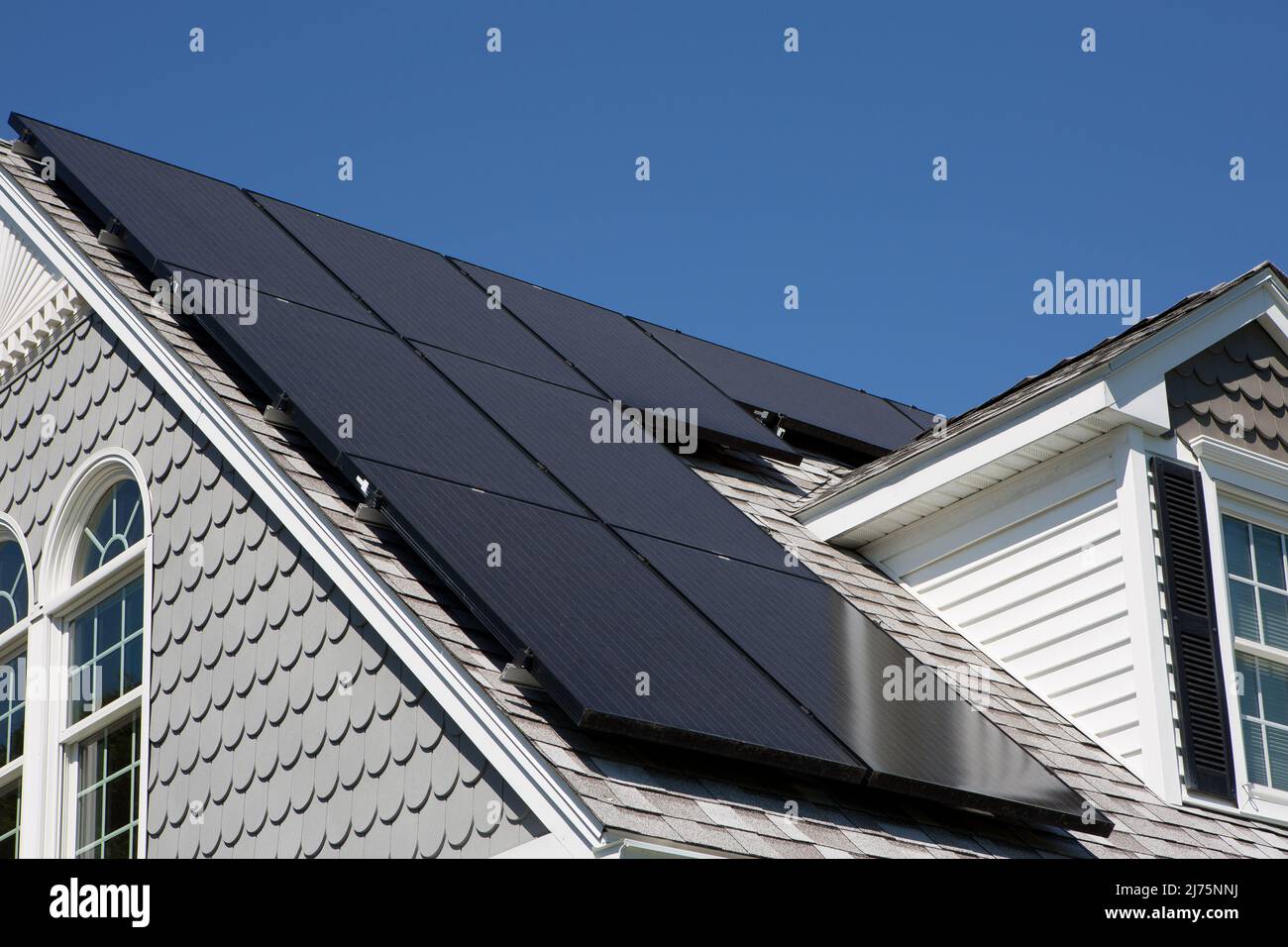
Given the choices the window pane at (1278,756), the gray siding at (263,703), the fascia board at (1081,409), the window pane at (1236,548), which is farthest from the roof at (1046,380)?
the gray siding at (263,703)

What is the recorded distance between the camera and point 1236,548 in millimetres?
10641

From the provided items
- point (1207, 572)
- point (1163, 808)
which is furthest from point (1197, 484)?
point (1163, 808)

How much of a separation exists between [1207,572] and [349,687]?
16.7ft

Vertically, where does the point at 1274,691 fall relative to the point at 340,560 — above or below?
below

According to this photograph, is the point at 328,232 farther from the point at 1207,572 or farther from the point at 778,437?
the point at 1207,572

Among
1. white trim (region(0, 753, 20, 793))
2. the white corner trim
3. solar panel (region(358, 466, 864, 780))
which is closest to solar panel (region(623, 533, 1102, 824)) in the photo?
solar panel (region(358, 466, 864, 780))

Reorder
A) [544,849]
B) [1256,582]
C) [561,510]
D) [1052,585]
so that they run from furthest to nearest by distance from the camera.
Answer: [1256,582], [1052,585], [561,510], [544,849]

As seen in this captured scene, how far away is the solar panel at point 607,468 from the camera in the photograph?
9438 millimetres

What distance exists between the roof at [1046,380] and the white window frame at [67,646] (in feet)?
14.1

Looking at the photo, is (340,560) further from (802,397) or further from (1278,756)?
(802,397)

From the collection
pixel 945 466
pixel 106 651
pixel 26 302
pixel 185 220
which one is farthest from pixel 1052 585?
pixel 26 302

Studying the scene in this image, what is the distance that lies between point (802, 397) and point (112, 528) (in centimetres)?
605

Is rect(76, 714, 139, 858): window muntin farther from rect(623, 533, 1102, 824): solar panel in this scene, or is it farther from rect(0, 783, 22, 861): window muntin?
rect(623, 533, 1102, 824): solar panel

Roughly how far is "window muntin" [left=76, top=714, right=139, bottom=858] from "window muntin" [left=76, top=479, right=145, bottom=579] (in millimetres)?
1058
